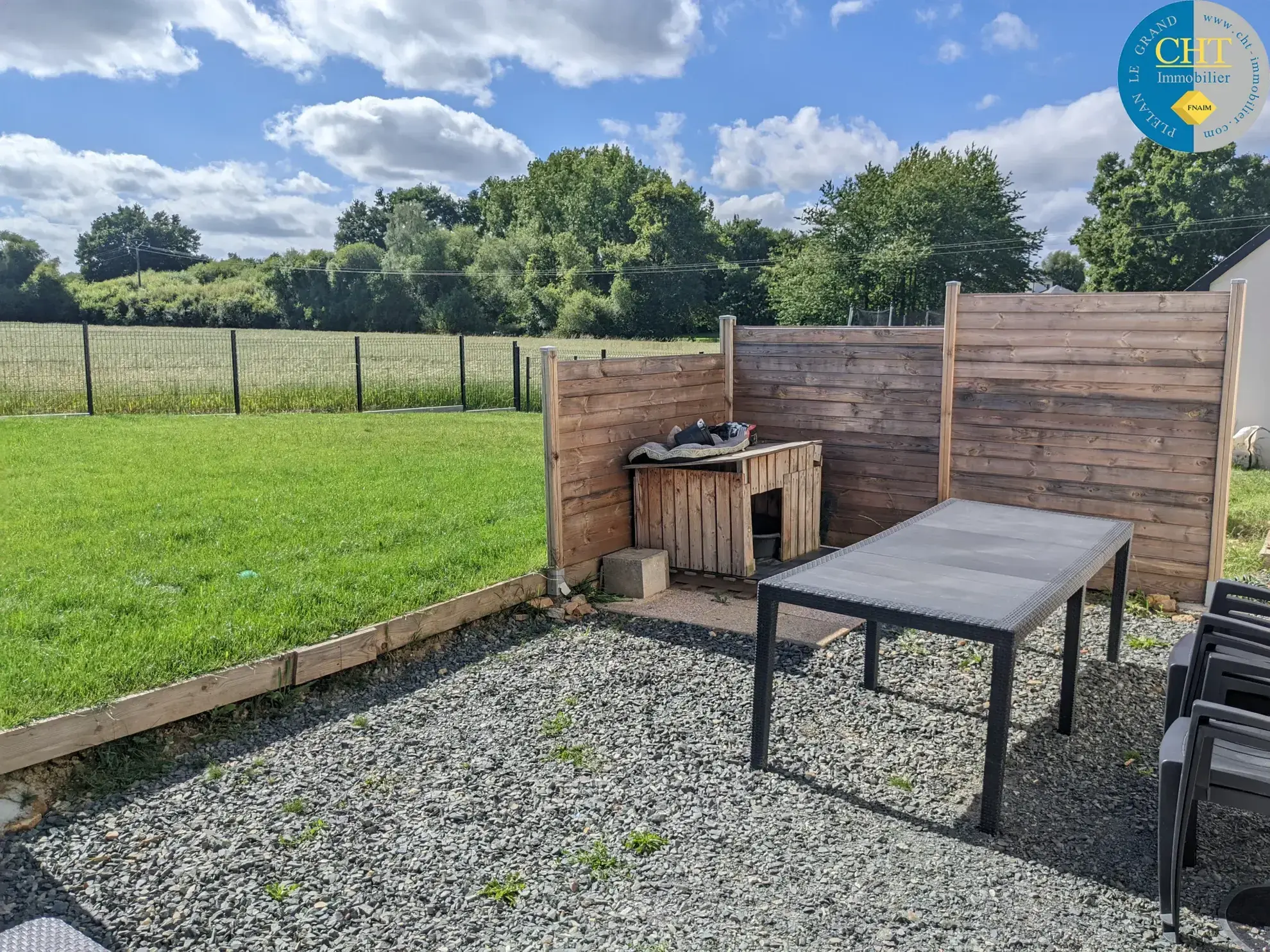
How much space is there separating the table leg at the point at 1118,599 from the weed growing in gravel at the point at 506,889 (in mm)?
3301

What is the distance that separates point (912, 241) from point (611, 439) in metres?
43.6

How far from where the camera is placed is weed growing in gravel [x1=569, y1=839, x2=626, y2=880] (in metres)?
2.79

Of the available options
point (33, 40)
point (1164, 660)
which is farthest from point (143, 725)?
point (33, 40)

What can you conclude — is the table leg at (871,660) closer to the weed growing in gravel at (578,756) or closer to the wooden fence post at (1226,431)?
the weed growing in gravel at (578,756)

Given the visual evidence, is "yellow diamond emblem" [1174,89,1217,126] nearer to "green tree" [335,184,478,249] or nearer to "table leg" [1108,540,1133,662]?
"table leg" [1108,540,1133,662]

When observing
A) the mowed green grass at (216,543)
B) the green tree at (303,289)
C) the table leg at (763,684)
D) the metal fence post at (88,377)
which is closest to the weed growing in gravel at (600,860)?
the table leg at (763,684)

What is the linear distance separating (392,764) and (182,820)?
748 millimetres

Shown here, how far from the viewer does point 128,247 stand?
72750mm

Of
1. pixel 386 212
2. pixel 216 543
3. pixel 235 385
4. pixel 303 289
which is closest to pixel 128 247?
pixel 386 212

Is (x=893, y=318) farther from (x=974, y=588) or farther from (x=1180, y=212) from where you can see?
(x=974, y=588)

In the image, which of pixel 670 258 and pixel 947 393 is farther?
pixel 670 258

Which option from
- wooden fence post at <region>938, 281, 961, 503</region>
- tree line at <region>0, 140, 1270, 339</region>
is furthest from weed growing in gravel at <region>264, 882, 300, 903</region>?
tree line at <region>0, 140, 1270, 339</region>

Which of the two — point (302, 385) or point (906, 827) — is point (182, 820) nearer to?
point (906, 827)

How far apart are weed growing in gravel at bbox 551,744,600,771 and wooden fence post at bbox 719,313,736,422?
3815 millimetres
